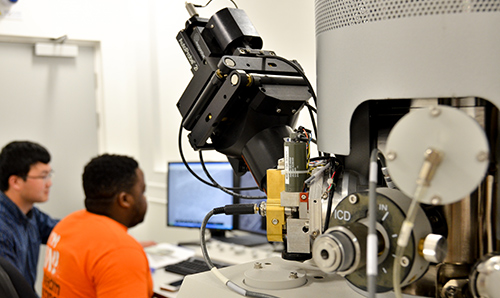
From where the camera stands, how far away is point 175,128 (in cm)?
315

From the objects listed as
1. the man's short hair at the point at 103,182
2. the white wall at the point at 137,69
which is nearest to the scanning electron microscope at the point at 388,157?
the man's short hair at the point at 103,182

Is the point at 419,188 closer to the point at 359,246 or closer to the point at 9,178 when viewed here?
the point at 359,246

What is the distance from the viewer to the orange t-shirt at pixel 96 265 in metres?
1.65

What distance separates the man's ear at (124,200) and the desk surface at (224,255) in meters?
0.40

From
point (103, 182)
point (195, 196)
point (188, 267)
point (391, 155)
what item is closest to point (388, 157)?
point (391, 155)

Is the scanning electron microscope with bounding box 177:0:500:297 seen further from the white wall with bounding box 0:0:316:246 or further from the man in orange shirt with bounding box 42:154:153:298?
the white wall with bounding box 0:0:316:246

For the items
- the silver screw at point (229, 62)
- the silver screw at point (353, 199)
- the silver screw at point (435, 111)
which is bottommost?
the silver screw at point (353, 199)

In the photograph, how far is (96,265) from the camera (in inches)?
65.2

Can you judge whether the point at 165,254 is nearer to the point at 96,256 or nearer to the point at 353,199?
the point at 96,256

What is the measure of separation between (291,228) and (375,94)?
0.84 ft

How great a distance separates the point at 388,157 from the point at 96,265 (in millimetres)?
1362

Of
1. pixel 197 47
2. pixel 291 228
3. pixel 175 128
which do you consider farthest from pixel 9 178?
pixel 291 228

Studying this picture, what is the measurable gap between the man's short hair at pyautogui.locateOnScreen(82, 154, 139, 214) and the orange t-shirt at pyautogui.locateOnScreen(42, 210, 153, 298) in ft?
0.46

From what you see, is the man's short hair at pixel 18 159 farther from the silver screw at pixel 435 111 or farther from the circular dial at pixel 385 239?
the silver screw at pixel 435 111
